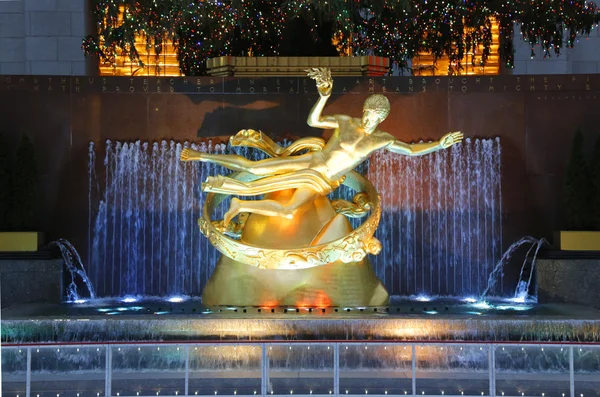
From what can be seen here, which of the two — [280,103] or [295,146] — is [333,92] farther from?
[295,146]

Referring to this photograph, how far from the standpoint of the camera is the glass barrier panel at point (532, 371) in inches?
404

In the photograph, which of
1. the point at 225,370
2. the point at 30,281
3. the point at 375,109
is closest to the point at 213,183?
the point at 375,109

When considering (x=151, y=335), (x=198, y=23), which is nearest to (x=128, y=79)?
(x=198, y=23)

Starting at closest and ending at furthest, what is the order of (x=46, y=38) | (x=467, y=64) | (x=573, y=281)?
(x=573, y=281) < (x=46, y=38) < (x=467, y=64)

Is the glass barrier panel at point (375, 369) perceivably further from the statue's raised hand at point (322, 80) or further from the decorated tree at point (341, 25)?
the decorated tree at point (341, 25)

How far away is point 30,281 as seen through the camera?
17609mm

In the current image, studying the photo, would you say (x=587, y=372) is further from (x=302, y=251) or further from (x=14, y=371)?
(x=14, y=371)

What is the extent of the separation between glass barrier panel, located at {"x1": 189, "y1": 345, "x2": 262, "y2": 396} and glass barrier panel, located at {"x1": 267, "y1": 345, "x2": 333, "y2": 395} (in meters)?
0.18

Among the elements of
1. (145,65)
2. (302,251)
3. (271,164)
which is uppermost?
(145,65)

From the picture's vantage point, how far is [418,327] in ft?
43.1

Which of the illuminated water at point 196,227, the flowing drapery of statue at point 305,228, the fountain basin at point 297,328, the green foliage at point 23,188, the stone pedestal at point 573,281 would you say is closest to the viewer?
the fountain basin at point 297,328

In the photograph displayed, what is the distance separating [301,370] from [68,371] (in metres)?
2.22

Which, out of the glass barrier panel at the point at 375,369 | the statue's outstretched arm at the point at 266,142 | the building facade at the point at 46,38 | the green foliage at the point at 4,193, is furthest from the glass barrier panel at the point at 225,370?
the building facade at the point at 46,38

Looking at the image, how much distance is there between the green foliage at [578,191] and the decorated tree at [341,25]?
11.8 ft
